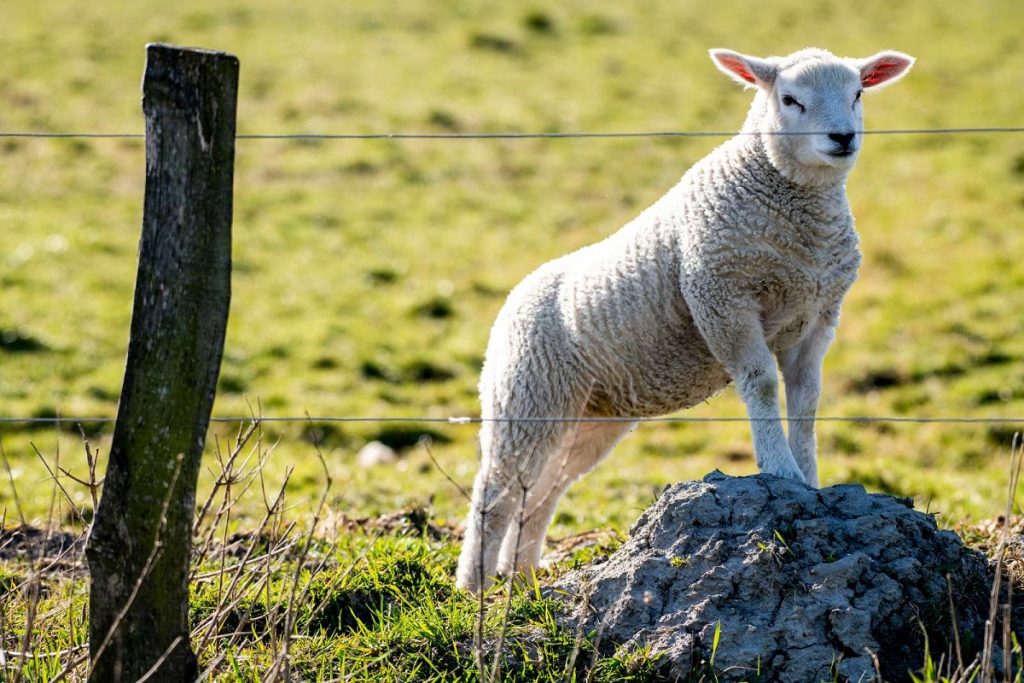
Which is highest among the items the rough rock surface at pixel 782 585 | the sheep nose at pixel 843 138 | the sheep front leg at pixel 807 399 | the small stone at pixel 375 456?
the sheep nose at pixel 843 138

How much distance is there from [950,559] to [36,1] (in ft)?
70.8

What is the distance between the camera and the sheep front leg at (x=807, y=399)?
4.65 metres

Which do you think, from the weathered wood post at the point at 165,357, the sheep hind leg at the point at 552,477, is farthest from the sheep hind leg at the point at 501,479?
the weathered wood post at the point at 165,357

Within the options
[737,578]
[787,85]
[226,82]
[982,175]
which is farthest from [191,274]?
[982,175]

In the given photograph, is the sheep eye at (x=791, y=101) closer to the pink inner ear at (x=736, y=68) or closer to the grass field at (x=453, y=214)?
the pink inner ear at (x=736, y=68)

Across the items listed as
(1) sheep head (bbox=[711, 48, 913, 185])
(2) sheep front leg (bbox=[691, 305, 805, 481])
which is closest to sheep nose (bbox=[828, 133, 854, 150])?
(1) sheep head (bbox=[711, 48, 913, 185])

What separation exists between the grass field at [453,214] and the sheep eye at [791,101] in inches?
98.5

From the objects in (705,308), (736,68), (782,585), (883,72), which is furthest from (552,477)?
(883,72)

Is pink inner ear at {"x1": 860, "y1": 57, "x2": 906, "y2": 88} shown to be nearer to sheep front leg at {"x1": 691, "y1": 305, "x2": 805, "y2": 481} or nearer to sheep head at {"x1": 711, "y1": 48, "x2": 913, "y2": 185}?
sheep head at {"x1": 711, "y1": 48, "x2": 913, "y2": 185}

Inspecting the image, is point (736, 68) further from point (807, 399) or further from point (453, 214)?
point (453, 214)

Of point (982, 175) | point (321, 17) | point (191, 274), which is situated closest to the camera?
point (191, 274)

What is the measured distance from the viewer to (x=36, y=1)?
2188 cm

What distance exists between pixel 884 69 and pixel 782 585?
212cm

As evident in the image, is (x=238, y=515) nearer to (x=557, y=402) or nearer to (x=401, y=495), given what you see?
(x=401, y=495)
